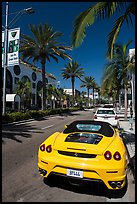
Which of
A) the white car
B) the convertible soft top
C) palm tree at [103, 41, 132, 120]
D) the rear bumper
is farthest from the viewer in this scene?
palm tree at [103, 41, 132, 120]

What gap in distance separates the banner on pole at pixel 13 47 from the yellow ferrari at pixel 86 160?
13.7m

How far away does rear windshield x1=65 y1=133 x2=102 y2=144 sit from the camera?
14.0 feet

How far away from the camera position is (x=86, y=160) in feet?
12.3

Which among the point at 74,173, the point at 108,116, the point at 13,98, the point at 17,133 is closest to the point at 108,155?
the point at 74,173

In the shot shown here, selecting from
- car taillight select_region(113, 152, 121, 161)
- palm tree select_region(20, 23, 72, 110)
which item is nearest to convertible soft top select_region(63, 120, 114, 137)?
car taillight select_region(113, 152, 121, 161)

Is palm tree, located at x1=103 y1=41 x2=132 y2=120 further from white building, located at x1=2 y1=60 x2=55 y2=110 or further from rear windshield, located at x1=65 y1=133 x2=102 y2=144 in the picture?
white building, located at x1=2 y1=60 x2=55 y2=110

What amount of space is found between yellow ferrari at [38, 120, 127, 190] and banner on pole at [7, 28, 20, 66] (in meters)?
13.7

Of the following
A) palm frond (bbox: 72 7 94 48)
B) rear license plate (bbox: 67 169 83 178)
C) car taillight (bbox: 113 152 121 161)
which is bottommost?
rear license plate (bbox: 67 169 83 178)

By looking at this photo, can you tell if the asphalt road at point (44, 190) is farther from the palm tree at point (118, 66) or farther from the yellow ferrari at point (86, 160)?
the palm tree at point (118, 66)

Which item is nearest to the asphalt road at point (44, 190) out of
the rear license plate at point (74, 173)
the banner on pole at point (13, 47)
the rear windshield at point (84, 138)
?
the rear license plate at point (74, 173)

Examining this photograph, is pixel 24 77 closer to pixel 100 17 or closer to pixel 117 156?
pixel 100 17

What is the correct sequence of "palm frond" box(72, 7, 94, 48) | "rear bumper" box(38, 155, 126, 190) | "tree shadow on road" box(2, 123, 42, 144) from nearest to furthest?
"rear bumper" box(38, 155, 126, 190) < "palm frond" box(72, 7, 94, 48) < "tree shadow on road" box(2, 123, 42, 144)

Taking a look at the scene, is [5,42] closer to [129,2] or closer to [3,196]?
[129,2]

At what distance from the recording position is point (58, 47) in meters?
25.8
